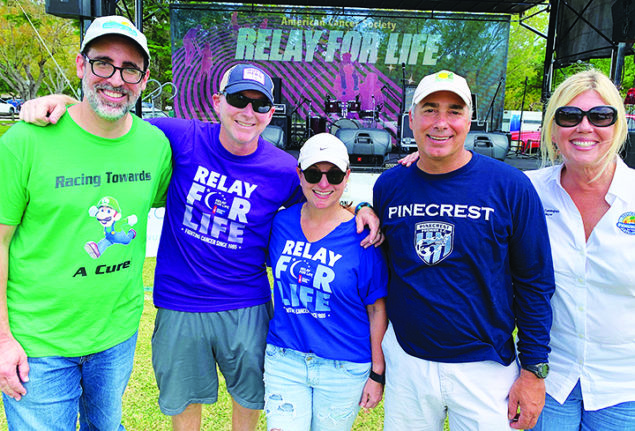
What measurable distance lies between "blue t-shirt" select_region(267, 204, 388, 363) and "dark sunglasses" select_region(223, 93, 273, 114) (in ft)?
2.06

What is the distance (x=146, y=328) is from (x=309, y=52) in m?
9.95

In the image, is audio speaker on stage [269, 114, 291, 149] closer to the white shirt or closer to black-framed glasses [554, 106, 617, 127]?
black-framed glasses [554, 106, 617, 127]

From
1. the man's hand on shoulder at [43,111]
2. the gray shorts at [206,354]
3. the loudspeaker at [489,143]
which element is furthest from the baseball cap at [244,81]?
the loudspeaker at [489,143]

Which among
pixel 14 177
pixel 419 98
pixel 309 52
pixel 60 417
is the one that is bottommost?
pixel 60 417

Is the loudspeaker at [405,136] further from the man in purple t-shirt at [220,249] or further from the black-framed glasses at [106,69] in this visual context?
the black-framed glasses at [106,69]

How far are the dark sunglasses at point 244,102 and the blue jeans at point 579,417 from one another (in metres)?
1.57

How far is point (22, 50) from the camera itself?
18.4 m

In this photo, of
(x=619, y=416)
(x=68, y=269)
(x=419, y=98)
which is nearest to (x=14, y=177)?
(x=68, y=269)

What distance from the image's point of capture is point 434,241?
1.50 metres

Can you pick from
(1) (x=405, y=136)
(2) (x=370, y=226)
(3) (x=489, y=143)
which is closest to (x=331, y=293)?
(2) (x=370, y=226)

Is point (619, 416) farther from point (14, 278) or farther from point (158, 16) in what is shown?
point (158, 16)

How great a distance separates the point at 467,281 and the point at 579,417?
63 centimetres

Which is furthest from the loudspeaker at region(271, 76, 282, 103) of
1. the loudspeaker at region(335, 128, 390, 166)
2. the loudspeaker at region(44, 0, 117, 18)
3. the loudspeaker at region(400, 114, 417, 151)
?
the loudspeaker at region(44, 0, 117, 18)

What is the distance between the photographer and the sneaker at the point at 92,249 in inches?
61.6
